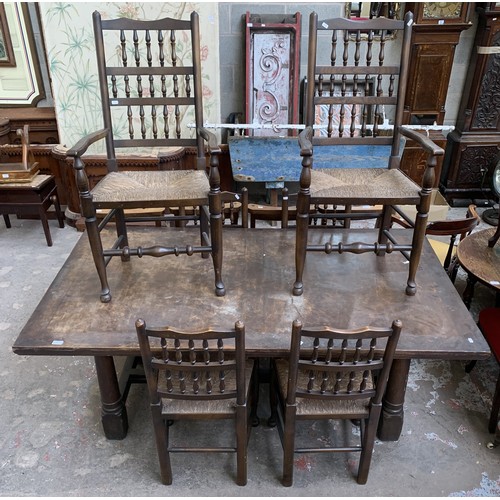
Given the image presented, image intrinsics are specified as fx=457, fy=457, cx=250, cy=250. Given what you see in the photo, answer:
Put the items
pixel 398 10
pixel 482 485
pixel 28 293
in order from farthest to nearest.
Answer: pixel 398 10 < pixel 28 293 < pixel 482 485

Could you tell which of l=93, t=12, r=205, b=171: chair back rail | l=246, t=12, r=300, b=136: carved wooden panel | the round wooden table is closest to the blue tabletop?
l=246, t=12, r=300, b=136: carved wooden panel

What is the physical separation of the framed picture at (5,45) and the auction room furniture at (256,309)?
8.54ft

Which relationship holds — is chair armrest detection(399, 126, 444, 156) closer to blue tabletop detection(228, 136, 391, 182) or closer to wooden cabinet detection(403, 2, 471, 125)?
blue tabletop detection(228, 136, 391, 182)

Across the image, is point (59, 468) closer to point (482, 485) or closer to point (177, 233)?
point (177, 233)

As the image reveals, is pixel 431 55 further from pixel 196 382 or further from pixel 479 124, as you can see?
pixel 196 382

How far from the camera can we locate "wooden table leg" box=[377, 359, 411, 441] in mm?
1803

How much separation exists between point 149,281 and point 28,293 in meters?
1.37

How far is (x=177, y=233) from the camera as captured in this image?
252 centimetres

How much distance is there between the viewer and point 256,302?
192cm

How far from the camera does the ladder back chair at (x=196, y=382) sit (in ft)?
4.60

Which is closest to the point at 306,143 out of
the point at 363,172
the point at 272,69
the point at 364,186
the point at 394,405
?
the point at 364,186

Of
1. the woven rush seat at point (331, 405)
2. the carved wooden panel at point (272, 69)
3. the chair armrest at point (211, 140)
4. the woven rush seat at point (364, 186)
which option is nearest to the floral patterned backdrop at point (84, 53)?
the carved wooden panel at point (272, 69)

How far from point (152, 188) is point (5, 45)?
2927mm

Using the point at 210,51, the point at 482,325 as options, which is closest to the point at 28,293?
the point at 210,51
